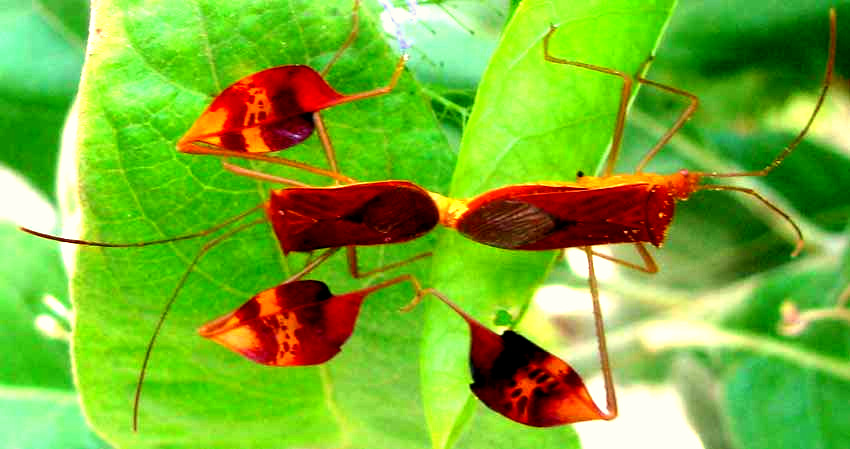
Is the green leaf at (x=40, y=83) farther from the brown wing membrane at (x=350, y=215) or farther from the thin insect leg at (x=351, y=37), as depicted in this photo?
the thin insect leg at (x=351, y=37)

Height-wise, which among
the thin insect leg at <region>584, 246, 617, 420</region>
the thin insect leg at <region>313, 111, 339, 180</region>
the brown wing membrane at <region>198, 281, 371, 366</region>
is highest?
the thin insect leg at <region>313, 111, 339, 180</region>

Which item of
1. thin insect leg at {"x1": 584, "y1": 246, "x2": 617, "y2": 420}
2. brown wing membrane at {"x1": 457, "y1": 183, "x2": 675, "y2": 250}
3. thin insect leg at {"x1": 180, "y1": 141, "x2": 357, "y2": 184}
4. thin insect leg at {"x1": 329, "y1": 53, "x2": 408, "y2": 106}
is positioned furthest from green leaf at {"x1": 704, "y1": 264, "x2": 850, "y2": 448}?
thin insect leg at {"x1": 329, "y1": 53, "x2": 408, "y2": 106}

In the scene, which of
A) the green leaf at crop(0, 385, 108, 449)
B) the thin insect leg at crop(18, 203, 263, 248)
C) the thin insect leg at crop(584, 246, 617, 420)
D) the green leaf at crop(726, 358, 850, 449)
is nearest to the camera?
the thin insect leg at crop(18, 203, 263, 248)

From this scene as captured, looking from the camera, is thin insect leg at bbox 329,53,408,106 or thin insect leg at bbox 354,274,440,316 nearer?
thin insect leg at bbox 329,53,408,106

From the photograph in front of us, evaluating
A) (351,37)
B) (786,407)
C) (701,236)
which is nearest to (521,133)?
(351,37)

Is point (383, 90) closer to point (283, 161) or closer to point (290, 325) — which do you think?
point (283, 161)

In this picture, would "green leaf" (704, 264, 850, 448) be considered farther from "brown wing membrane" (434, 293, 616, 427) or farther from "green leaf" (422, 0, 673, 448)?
"green leaf" (422, 0, 673, 448)
